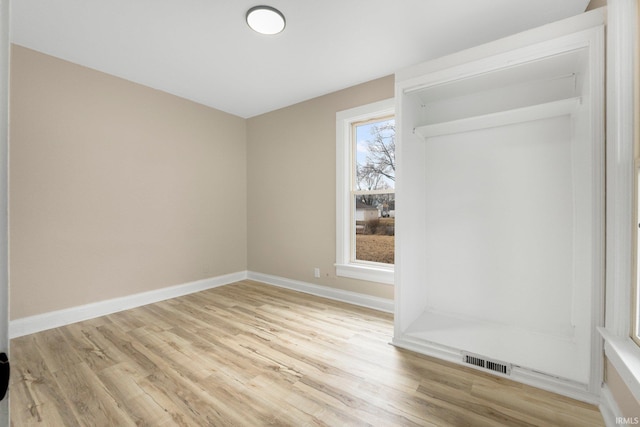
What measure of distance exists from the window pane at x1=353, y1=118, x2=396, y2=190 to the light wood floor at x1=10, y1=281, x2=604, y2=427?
160 cm

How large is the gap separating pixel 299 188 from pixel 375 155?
1.16 m

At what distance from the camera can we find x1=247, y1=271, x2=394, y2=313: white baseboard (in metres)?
3.22

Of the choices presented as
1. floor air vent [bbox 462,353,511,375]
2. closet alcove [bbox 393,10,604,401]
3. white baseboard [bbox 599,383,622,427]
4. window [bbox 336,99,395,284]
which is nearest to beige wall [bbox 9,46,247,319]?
window [bbox 336,99,395,284]

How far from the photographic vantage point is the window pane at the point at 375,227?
334 cm

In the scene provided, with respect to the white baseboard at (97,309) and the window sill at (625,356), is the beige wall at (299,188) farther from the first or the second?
the window sill at (625,356)

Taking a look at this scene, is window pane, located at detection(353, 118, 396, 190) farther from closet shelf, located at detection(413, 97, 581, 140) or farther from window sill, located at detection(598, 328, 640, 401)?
window sill, located at detection(598, 328, 640, 401)

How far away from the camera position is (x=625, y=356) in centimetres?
130

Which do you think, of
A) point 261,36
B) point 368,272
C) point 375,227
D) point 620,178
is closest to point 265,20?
point 261,36

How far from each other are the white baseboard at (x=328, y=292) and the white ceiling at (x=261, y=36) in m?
2.56

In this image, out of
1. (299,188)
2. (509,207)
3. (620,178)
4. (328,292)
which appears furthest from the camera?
(299,188)

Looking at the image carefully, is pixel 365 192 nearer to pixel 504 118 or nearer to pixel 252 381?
pixel 504 118

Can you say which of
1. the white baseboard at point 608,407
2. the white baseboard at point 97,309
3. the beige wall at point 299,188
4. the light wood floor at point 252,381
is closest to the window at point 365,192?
the beige wall at point 299,188

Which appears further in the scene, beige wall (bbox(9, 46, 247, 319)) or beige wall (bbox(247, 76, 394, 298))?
beige wall (bbox(247, 76, 394, 298))

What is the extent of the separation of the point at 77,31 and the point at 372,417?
366cm
